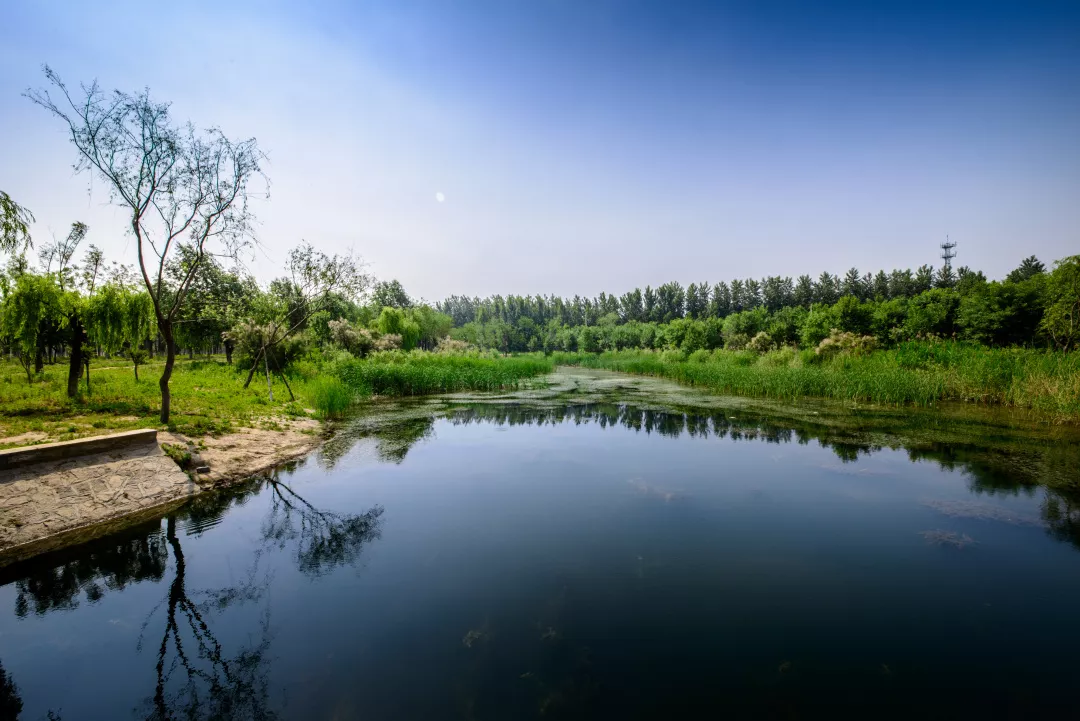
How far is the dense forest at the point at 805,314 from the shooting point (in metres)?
29.8

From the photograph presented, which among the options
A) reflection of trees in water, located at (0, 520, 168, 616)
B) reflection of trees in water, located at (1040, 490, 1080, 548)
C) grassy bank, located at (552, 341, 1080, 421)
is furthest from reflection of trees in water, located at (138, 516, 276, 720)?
grassy bank, located at (552, 341, 1080, 421)

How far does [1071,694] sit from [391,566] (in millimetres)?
7193

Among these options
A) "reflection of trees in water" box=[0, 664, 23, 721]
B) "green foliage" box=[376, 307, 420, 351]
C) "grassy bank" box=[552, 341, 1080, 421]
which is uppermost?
"green foliage" box=[376, 307, 420, 351]

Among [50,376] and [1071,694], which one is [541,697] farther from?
[50,376]

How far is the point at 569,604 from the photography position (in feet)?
17.0

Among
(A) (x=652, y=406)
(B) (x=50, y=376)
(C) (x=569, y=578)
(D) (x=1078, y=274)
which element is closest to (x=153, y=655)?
(C) (x=569, y=578)

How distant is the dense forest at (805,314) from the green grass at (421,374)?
72.7ft

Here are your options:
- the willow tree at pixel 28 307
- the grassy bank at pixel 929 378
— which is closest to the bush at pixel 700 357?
the grassy bank at pixel 929 378

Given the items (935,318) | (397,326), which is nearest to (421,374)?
(397,326)

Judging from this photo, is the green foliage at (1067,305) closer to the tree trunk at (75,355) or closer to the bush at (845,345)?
the bush at (845,345)

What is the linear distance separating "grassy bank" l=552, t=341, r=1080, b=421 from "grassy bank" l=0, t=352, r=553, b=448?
1660 cm

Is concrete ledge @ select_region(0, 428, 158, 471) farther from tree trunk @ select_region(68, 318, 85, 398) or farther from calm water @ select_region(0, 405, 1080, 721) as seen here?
tree trunk @ select_region(68, 318, 85, 398)

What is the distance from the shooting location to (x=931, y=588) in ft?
18.0

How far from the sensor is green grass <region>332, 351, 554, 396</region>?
24.1 metres
